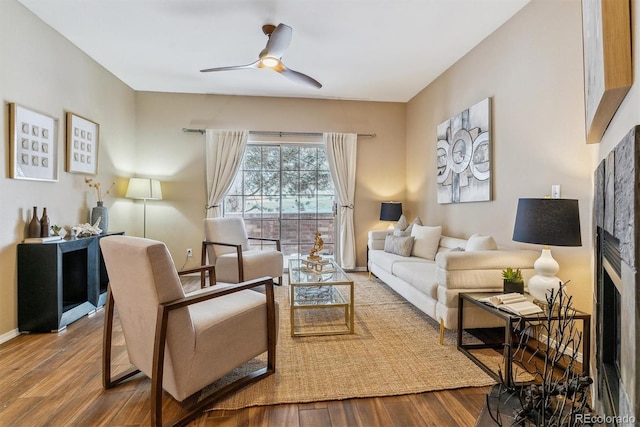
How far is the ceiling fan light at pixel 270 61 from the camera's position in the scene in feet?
9.39

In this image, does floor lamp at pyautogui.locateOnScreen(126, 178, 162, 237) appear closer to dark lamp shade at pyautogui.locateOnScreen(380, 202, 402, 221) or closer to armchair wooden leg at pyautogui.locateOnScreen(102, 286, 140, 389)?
armchair wooden leg at pyautogui.locateOnScreen(102, 286, 140, 389)

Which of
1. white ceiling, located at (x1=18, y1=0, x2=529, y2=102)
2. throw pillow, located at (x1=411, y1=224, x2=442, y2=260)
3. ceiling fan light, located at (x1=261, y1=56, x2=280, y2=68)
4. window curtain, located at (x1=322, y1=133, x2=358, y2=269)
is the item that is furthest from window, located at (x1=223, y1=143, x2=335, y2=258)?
ceiling fan light, located at (x1=261, y1=56, x2=280, y2=68)

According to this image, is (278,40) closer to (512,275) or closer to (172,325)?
(172,325)

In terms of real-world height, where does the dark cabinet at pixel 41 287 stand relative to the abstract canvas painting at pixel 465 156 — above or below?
below

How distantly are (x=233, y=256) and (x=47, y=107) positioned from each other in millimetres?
2276

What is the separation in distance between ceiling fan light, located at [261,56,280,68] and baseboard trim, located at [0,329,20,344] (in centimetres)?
313

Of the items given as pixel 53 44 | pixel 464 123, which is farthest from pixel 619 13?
pixel 53 44

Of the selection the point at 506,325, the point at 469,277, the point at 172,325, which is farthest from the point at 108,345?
the point at 469,277

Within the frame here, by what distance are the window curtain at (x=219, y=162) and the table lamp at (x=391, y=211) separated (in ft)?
7.78

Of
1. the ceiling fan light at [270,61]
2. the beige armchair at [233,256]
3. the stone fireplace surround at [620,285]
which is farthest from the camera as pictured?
the beige armchair at [233,256]

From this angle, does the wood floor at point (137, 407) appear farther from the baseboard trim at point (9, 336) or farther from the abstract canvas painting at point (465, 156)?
the abstract canvas painting at point (465, 156)

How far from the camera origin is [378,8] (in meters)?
2.70

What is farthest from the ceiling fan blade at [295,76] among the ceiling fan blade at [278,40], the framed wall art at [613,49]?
the framed wall art at [613,49]

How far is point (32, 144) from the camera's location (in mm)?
2771
